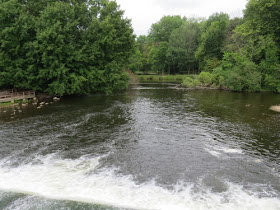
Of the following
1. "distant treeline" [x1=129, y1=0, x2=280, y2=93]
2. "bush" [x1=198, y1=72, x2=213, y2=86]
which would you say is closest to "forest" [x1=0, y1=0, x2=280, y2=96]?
"distant treeline" [x1=129, y1=0, x2=280, y2=93]

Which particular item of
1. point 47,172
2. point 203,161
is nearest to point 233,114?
point 203,161

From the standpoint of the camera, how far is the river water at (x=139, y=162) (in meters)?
9.89

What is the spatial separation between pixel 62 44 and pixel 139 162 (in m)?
24.9

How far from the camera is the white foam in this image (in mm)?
9523

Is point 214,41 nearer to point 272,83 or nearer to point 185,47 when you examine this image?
point 185,47

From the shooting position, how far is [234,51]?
56938 millimetres

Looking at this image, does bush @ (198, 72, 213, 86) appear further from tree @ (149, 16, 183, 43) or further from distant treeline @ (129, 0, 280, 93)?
tree @ (149, 16, 183, 43)

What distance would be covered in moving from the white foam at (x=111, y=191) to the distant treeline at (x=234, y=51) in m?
34.0

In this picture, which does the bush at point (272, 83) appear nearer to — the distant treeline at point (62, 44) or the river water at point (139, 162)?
the river water at point (139, 162)

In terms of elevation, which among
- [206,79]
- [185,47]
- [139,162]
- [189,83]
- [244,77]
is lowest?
[139,162]

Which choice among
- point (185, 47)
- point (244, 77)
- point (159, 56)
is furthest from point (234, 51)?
point (159, 56)

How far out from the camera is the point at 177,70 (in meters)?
95.9

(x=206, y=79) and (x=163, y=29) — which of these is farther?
(x=163, y=29)

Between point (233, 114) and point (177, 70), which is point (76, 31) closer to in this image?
point (233, 114)
